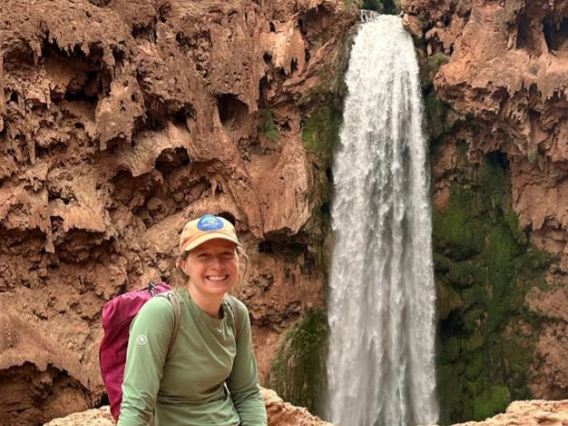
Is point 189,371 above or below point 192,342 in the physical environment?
below

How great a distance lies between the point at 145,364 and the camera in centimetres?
227

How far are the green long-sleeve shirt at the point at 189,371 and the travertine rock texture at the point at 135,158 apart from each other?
450 inches

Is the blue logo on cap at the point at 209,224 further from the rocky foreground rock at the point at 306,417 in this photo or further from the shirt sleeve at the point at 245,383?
the rocky foreground rock at the point at 306,417

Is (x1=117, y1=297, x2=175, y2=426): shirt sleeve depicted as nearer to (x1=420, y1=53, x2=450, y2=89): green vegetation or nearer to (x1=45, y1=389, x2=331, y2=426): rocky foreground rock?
(x1=45, y1=389, x2=331, y2=426): rocky foreground rock

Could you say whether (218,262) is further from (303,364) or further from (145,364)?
(303,364)

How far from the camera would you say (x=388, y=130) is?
1770cm

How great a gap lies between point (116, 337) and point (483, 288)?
16897 mm

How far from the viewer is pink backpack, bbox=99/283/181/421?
2629 mm

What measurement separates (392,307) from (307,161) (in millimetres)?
5298

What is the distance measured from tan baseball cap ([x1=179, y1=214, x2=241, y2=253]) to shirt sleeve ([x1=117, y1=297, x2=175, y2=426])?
0.97 ft

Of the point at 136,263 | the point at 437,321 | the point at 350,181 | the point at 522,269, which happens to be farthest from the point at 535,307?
the point at 136,263

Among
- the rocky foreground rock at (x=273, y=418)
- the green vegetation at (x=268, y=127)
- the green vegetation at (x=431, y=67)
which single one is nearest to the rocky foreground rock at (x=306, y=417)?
the rocky foreground rock at (x=273, y=418)

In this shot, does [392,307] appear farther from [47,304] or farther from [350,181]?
[47,304]

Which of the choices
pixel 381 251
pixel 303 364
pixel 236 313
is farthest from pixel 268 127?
pixel 236 313
